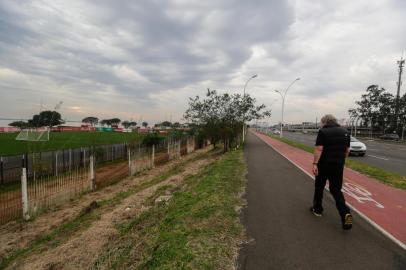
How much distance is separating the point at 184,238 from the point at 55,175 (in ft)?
29.5

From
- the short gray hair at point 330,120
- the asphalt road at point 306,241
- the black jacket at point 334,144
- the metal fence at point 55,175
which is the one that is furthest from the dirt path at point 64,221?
the short gray hair at point 330,120

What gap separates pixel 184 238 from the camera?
429 cm

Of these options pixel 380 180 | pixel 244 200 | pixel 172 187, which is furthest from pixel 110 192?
pixel 380 180

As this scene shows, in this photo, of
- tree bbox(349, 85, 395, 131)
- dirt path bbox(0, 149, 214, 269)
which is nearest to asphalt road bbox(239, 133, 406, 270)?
dirt path bbox(0, 149, 214, 269)

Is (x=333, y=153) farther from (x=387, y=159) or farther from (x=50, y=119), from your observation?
(x=387, y=159)

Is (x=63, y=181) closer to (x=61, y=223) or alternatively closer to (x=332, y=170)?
(x=61, y=223)

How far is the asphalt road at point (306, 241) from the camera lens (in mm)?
3641

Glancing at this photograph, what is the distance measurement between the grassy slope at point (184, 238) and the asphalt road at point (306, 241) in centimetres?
31

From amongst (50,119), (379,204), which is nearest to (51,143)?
(50,119)

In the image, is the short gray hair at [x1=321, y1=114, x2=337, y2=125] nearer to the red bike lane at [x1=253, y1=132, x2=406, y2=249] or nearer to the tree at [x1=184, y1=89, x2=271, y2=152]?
the red bike lane at [x1=253, y1=132, x2=406, y2=249]

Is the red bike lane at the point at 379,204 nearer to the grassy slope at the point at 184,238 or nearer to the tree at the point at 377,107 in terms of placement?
the grassy slope at the point at 184,238

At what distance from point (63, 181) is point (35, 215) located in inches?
72.0

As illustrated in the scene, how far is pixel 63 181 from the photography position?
9.98m

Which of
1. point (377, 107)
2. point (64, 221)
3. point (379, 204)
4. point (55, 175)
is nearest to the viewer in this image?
point (379, 204)
